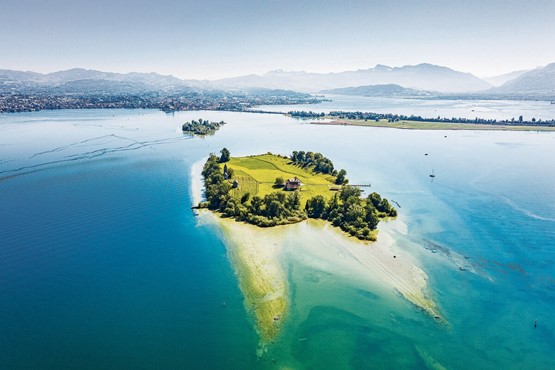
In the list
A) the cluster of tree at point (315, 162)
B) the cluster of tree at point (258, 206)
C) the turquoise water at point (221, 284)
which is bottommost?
the turquoise water at point (221, 284)

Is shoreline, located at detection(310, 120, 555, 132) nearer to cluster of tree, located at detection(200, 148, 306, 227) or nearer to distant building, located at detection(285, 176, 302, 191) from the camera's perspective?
distant building, located at detection(285, 176, 302, 191)

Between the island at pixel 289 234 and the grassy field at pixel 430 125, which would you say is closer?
the island at pixel 289 234

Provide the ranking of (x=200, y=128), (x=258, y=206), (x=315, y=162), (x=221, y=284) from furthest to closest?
(x=200, y=128) → (x=315, y=162) → (x=258, y=206) → (x=221, y=284)

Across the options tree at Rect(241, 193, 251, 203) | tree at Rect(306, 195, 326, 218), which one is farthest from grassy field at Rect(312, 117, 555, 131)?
tree at Rect(241, 193, 251, 203)

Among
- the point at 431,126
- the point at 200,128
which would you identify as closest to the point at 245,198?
the point at 200,128

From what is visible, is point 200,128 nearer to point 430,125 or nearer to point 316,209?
point 316,209

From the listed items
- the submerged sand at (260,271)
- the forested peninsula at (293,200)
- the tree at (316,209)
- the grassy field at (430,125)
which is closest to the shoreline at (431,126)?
the grassy field at (430,125)

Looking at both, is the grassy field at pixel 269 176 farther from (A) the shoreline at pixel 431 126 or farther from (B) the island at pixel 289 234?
(A) the shoreline at pixel 431 126
